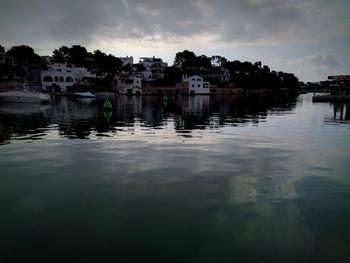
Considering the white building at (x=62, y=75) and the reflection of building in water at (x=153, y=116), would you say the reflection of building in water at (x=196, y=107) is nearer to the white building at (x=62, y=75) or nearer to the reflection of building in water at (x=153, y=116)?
the reflection of building in water at (x=153, y=116)

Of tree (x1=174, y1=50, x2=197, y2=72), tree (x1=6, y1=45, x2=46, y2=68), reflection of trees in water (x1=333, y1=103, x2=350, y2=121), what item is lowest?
reflection of trees in water (x1=333, y1=103, x2=350, y2=121)

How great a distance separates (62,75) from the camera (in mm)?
101062

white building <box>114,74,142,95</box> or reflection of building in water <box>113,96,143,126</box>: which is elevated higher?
white building <box>114,74,142,95</box>

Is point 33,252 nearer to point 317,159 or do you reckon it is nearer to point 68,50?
point 317,159

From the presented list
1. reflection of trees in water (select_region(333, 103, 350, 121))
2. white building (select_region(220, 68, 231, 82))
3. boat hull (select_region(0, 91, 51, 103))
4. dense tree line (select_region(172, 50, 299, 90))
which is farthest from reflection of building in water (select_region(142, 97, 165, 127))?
white building (select_region(220, 68, 231, 82))

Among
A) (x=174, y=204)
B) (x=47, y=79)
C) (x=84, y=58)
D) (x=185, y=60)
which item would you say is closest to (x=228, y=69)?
(x=185, y=60)

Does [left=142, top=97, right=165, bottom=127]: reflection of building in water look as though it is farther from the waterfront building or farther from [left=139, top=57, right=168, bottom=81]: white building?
[left=139, top=57, right=168, bottom=81]: white building

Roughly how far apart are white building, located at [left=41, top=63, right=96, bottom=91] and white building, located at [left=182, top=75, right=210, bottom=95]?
147 feet

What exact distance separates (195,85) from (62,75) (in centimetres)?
5613

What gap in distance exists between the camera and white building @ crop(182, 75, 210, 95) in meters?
122

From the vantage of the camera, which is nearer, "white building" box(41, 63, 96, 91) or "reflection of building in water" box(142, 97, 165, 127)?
"reflection of building in water" box(142, 97, 165, 127)

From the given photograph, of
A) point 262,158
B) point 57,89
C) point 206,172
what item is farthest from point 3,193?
point 57,89

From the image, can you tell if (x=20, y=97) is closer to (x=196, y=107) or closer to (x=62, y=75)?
(x=196, y=107)

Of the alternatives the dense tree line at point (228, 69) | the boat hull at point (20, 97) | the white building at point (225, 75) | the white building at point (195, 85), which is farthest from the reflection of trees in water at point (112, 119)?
the white building at point (225, 75)
